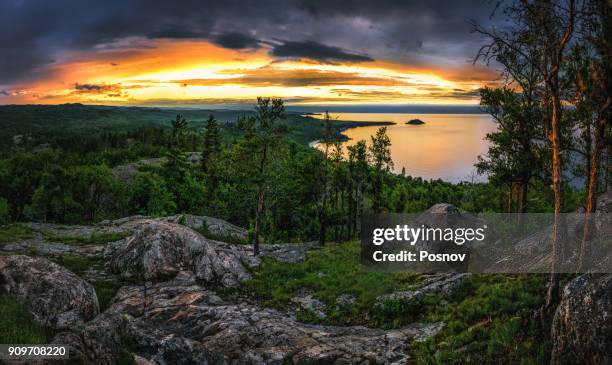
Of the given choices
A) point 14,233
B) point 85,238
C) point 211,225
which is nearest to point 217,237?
point 211,225

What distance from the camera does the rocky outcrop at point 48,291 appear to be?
13023mm

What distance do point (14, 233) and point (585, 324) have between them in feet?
119

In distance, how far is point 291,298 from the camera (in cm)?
2080

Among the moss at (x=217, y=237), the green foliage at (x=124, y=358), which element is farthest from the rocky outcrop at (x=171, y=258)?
the green foliage at (x=124, y=358)

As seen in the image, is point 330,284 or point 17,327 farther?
point 330,284

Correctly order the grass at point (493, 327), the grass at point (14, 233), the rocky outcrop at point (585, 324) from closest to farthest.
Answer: the rocky outcrop at point (585, 324) → the grass at point (493, 327) → the grass at point (14, 233)

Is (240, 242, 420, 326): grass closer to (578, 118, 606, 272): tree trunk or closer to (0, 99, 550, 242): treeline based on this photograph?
(578, 118, 606, 272): tree trunk

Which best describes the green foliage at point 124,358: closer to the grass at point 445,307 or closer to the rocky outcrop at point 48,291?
the rocky outcrop at point 48,291

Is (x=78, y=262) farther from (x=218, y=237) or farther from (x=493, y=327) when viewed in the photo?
(x=493, y=327)

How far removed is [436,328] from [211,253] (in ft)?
50.7

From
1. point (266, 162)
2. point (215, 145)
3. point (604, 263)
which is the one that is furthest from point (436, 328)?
point (215, 145)

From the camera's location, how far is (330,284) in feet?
73.4

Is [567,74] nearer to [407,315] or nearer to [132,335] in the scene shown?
[407,315]

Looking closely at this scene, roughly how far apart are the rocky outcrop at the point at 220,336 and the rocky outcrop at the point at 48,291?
149cm
